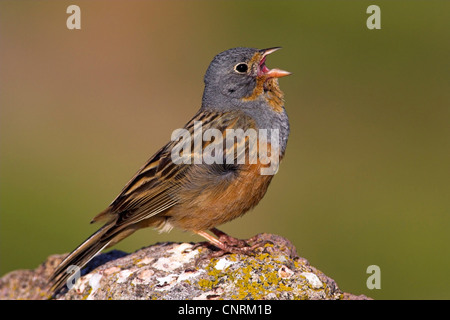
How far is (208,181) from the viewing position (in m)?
6.22

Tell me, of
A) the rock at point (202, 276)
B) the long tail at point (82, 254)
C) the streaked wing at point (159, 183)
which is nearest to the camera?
the rock at point (202, 276)

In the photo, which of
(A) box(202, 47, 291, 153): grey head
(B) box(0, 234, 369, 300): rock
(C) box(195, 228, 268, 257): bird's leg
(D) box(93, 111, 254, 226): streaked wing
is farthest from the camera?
(A) box(202, 47, 291, 153): grey head

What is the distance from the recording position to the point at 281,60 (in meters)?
17.1

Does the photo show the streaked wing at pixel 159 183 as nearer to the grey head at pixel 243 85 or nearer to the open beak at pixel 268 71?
the grey head at pixel 243 85

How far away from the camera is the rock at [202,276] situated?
5297 millimetres

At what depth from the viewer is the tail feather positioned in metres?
6.06

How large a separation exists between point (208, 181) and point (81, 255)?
1.36m

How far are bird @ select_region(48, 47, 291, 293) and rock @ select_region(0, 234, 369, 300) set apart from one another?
198mm

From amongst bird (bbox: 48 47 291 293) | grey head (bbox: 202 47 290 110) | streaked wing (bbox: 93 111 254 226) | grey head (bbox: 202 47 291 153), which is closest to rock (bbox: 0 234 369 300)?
bird (bbox: 48 47 291 293)

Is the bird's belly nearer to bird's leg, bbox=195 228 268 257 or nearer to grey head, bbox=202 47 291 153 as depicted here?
bird's leg, bbox=195 228 268 257

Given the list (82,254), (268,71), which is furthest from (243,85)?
(82,254)

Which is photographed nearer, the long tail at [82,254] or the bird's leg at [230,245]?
the bird's leg at [230,245]

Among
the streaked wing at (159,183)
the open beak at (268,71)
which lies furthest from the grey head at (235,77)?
the streaked wing at (159,183)
